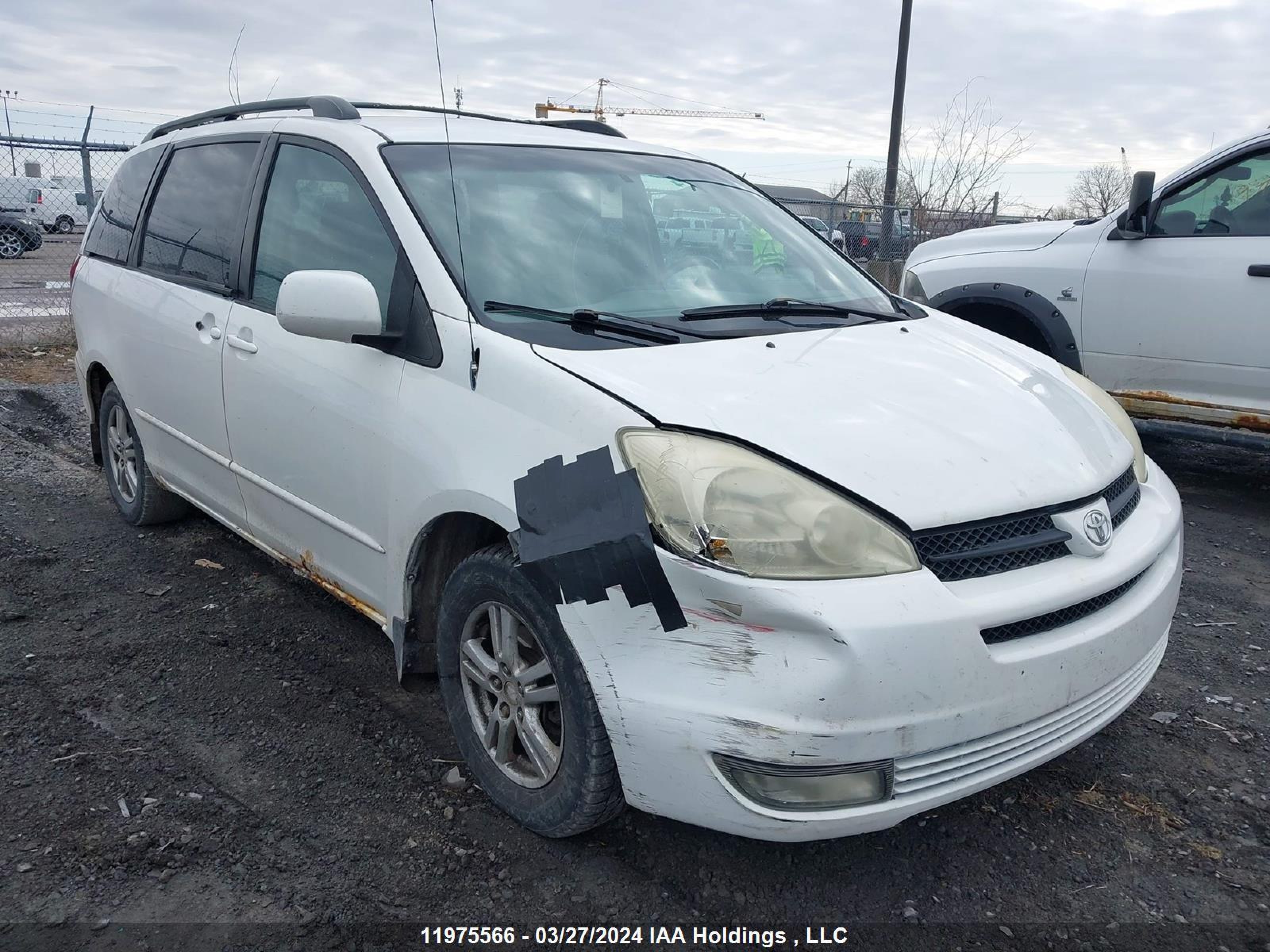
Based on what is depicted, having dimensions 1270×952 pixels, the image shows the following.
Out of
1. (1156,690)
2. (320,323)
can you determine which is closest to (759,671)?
(320,323)

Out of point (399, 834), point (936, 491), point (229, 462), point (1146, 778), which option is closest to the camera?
point (936, 491)

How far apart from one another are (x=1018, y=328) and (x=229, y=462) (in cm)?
466

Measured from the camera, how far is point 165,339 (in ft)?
13.0

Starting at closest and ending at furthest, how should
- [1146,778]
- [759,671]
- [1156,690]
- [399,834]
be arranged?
[759,671] < [399,834] < [1146,778] < [1156,690]

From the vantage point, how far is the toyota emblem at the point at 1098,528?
2.35 meters

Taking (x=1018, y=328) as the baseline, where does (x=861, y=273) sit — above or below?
above

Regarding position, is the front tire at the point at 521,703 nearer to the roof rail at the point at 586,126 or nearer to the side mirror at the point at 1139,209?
the roof rail at the point at 586,126

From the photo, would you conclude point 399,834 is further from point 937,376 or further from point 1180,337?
point 1180,337

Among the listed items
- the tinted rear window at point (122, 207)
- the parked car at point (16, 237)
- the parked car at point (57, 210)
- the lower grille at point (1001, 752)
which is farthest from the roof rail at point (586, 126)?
the parked car at point (16, 237)

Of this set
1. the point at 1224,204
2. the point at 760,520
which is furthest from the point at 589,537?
the point at 1224,204

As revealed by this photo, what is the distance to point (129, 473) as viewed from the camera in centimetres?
482

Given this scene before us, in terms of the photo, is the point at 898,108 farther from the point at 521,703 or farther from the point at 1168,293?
the point at 521,703

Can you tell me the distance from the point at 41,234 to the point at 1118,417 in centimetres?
2228

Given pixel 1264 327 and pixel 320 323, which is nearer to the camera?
pixel 320 323
